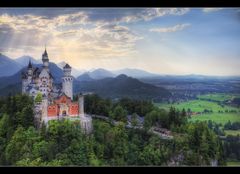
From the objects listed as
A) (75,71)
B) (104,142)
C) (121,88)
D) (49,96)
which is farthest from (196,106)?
(49,96)

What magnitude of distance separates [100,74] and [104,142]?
698 millimetres

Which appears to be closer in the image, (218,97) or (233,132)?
(233,132)

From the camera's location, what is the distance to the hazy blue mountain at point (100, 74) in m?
4.04

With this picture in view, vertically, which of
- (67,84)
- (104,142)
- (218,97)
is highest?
(67,84)

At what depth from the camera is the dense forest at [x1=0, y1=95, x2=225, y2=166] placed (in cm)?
394

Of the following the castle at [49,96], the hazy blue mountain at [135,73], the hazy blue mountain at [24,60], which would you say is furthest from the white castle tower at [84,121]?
the hazy blue mountain at [24,60]

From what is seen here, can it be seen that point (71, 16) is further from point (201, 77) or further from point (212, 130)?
point (212, 130)

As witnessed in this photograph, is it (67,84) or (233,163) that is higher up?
(67,84)

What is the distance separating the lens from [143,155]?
397 centimetres

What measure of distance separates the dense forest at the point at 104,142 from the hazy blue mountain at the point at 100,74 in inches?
13.0

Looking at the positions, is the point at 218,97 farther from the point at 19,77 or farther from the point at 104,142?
the point at 19,77

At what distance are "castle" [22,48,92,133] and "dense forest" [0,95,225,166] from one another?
0.06m

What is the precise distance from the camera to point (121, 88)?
4.07 meters

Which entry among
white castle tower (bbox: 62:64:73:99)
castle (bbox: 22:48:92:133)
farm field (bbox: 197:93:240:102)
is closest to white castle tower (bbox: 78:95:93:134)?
castle (bbox: 22:48:92:133)
